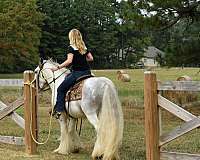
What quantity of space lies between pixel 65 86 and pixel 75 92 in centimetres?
32

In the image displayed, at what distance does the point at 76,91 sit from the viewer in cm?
938

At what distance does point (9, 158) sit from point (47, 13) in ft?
240

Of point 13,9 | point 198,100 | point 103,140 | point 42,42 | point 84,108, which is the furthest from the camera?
point 42,42

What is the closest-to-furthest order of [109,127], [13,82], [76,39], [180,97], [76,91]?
[109,127] → [76,91] → [76,39] → [13,82] → [180,97]

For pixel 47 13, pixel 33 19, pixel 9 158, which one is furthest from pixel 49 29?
pixel 9 158

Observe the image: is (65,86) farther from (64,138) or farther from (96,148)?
(96,148)

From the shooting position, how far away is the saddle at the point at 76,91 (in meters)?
9.34

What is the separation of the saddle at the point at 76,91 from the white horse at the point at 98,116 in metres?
0.08

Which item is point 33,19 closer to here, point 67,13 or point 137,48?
point 67,13

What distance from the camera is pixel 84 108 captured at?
30.2ft

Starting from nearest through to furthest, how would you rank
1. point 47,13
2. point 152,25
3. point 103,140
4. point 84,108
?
point 103,140 < point 84,108 < point 152,25 < point 47,13

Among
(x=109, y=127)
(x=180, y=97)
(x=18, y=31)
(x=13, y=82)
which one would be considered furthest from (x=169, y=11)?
(x=18, y=31)

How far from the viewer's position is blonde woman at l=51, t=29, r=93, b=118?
9.55 m

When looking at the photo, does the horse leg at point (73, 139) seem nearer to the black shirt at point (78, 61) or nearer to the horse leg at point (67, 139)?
the horse leg at point (67, 139)
